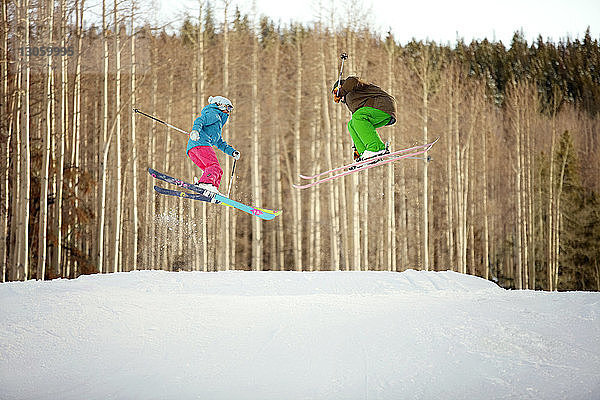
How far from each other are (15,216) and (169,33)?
6010mm

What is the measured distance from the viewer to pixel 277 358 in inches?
207

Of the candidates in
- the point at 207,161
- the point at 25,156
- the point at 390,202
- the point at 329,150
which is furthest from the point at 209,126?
the point at 390,202

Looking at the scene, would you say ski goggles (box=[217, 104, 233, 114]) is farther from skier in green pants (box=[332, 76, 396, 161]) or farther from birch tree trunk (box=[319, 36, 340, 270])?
birch tree trunk (box=[319, 36, 340, 270])

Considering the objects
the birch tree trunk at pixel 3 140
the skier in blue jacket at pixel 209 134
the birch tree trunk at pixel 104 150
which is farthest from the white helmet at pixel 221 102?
the birch tree trunk at pixel 3 140

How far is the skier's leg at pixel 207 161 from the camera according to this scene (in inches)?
272

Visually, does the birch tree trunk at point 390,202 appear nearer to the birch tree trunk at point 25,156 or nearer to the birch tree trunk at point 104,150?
the birch tree trunk at point 104,150

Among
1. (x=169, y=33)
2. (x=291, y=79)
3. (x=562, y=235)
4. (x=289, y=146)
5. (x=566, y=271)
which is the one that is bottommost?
(x=566, y=271)

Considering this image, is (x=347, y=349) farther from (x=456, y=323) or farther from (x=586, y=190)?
(x=586, y=190)

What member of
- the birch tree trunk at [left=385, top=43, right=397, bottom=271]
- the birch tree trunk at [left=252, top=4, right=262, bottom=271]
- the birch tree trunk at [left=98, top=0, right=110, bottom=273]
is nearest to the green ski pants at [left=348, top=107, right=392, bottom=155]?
the birch tree trunk at [left=98, top=0, right=110, bottom=273]

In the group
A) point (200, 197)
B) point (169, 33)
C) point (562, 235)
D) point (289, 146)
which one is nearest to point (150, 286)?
point (200, 197)

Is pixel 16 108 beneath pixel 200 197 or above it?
above

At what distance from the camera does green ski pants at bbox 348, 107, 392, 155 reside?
6.86 meters

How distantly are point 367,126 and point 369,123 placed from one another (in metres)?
0.04

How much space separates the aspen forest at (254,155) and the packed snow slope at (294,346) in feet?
13.5
